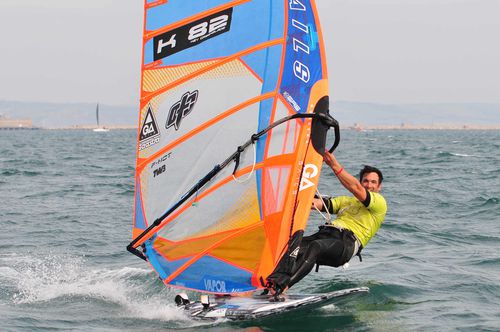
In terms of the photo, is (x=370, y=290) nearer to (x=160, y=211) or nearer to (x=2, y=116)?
(x=160, y=211)

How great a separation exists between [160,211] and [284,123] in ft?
4.56

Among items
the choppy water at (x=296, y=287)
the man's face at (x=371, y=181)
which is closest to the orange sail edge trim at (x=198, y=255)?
the choppy water at (x=296, y=287)

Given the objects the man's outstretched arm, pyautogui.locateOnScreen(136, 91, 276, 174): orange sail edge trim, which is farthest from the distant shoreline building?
the man's outstretched arm

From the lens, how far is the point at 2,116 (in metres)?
190

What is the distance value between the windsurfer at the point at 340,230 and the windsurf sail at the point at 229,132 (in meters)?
0.17

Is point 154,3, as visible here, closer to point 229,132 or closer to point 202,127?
point 202,127

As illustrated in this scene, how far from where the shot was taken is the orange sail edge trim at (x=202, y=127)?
21.6ft

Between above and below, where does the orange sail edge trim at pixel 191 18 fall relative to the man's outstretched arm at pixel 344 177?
above

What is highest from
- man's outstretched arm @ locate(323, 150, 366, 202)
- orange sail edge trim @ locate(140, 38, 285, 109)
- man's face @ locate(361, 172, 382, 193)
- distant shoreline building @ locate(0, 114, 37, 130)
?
orange sail edge trim @ locate(140, 38, 285, 109)

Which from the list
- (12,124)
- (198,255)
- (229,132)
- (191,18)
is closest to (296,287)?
(198,255)

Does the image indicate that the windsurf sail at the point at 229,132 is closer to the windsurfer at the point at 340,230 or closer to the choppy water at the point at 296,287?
the windsurfer at the point at 340,230

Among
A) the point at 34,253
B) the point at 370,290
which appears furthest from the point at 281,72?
the point at 34,253

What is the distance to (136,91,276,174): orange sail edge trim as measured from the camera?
21.6 ft

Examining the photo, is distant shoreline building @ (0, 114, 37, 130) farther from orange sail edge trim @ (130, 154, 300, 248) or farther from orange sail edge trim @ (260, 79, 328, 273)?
orange sail edge trim @ (260, 79, 328, 273)
